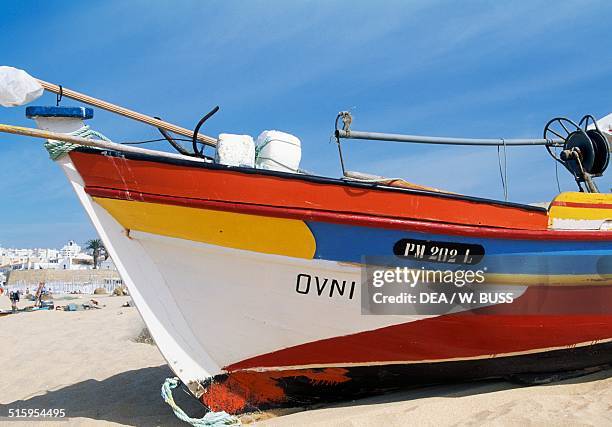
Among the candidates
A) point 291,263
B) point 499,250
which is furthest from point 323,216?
point 499,250

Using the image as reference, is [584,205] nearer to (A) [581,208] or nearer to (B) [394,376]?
(A) [581,208]

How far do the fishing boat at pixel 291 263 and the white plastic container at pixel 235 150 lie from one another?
71 millimetres

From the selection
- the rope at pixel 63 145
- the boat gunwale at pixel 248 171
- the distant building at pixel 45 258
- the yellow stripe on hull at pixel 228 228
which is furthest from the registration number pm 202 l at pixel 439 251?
the distant building at pixel 45 258

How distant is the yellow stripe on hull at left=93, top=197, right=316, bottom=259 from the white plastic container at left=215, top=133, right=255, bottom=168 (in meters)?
0.44

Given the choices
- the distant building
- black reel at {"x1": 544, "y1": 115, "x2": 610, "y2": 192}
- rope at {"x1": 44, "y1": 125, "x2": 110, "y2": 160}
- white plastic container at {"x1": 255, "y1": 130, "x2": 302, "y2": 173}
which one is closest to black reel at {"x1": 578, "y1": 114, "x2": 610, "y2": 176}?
black reel at {"x1": 544, "y1": 115, "x2": 610, "y2": 192}

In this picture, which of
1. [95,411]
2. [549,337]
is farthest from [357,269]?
[95,411]

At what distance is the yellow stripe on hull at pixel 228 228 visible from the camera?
3891 mm

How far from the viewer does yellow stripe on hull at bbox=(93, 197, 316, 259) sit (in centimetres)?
389

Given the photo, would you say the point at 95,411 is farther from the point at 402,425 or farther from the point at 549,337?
the point at 549,337

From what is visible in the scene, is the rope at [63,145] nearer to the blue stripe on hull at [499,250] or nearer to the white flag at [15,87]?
the white flag at [15,87]

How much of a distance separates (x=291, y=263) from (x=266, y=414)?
1.22m

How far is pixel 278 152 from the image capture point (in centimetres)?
427

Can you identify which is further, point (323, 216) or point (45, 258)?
point (45, 258)

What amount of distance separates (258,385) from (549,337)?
8.09 feet
